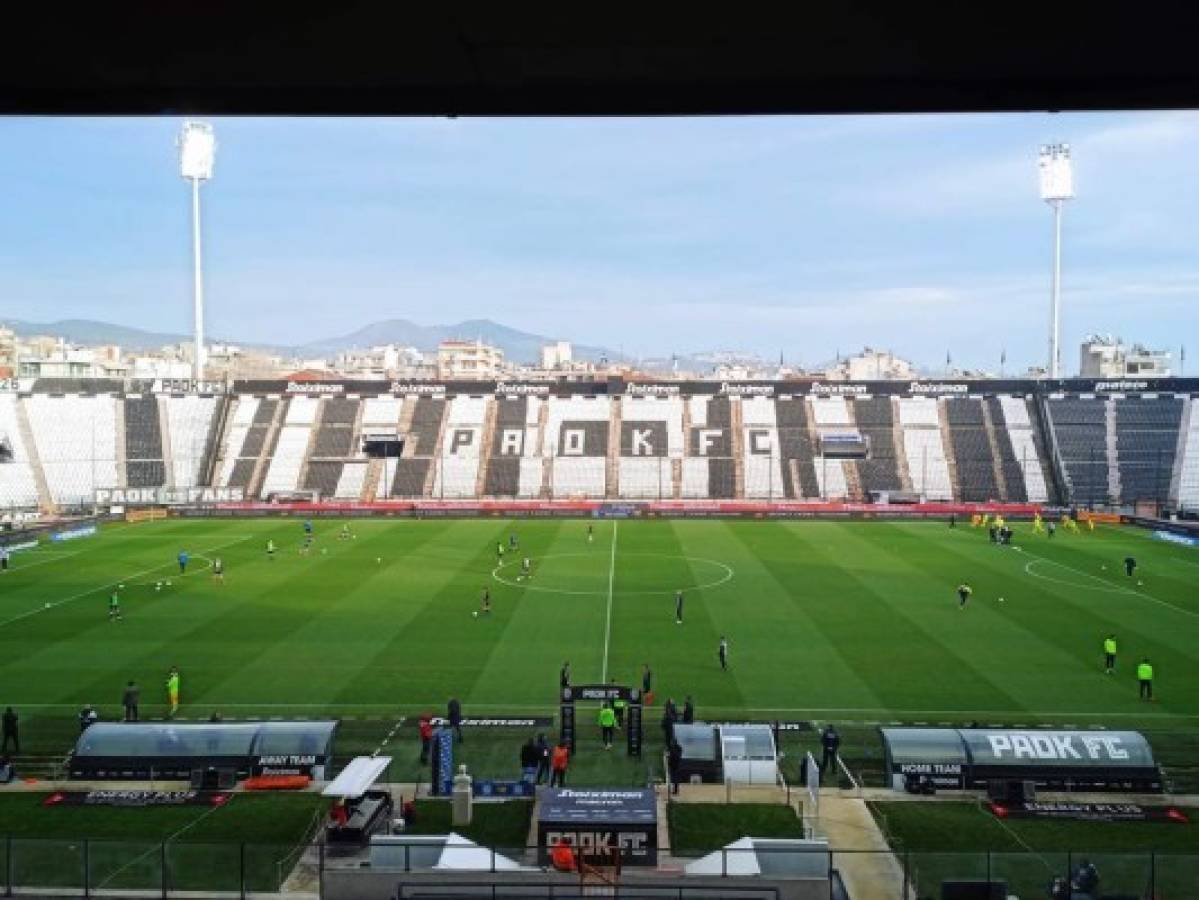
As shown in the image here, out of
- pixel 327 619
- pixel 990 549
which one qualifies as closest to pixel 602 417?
pixel 990 549

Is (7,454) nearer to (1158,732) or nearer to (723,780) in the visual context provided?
(723,780)

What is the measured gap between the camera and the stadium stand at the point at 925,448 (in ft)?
246

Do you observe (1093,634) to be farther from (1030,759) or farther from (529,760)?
(529,760)

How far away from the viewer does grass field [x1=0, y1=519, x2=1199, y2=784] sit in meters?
25.5

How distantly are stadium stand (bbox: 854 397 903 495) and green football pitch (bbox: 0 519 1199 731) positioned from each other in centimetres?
2105

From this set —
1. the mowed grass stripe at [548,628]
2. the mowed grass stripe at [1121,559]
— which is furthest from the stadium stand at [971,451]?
the mowed grass stripe at [548,628]

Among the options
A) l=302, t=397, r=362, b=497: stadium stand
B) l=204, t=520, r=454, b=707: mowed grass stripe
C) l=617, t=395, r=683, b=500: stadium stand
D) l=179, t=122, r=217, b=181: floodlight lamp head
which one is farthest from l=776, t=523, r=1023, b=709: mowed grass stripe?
l=179, t=122, r=217, b=181: floodlight lamp head

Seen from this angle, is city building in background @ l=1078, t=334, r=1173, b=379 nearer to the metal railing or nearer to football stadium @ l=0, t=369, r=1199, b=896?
football stadium @ l=0, t=369, r=1199, b=896

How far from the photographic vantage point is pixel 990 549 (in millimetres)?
51531

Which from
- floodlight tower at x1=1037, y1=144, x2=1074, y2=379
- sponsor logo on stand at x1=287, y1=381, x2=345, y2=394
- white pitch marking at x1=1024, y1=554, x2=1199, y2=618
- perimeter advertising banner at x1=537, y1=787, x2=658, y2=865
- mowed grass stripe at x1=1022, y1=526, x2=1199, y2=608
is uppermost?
floodlight tower at x1=1037, y1=144, x2=1074, y2=379

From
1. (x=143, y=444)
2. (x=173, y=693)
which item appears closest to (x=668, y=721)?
(x=173, y=693)

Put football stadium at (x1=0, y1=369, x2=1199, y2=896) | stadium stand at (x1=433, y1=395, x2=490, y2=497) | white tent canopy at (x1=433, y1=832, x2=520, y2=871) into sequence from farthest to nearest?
1. stadium stand at (x1=433, y1=395, x2=490, y2=497)
2. football stadium at (x1=0, y1=369, x2=1199, y2=896)
3. white tent canopy at (x1=433, y1=832, x2=520, y2=871)

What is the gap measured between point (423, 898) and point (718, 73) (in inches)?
370

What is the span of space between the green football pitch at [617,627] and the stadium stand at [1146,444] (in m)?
21.3
